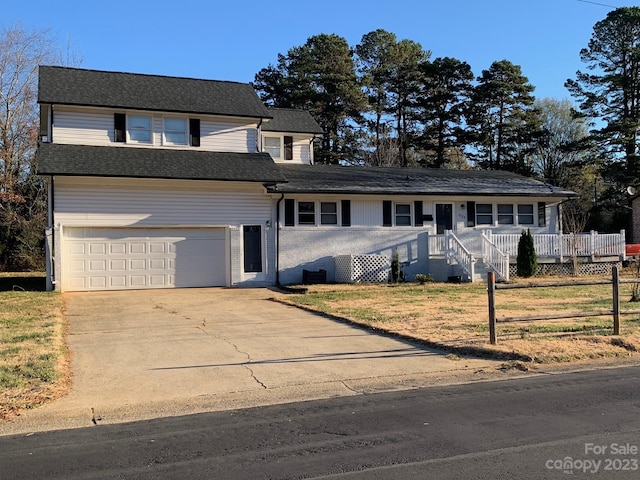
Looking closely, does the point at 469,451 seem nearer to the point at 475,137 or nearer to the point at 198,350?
the point at 198,350

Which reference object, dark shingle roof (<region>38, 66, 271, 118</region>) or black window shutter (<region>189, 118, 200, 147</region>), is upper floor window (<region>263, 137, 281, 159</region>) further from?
black window shutter (<region>189, 118, 200, 147</region>)

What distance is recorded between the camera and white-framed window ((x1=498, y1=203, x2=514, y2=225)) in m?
25.7

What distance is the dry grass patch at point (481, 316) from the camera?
8.95m

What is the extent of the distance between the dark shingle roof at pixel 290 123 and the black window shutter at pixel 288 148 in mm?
443

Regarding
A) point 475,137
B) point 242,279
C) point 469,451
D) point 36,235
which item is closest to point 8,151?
point 36,235

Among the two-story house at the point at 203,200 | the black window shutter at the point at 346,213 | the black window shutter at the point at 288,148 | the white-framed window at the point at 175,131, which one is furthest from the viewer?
the black window shutter at the point at 288,148

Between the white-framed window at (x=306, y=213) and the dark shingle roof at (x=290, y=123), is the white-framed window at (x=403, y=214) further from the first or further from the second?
the dark shingle roof at (x=290, y=123)

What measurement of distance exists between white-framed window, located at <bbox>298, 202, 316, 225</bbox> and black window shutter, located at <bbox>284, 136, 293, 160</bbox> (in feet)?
21.8

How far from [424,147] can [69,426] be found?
4407cm

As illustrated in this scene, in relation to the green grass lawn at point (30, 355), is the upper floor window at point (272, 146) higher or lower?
higher

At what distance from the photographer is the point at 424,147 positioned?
4725cm

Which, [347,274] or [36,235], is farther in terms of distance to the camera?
[36,235]

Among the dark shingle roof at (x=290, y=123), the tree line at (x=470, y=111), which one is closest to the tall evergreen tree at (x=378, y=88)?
the tree line at (x=470, y=111)

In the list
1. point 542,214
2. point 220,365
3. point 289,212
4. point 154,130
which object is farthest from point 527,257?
point 220,365
